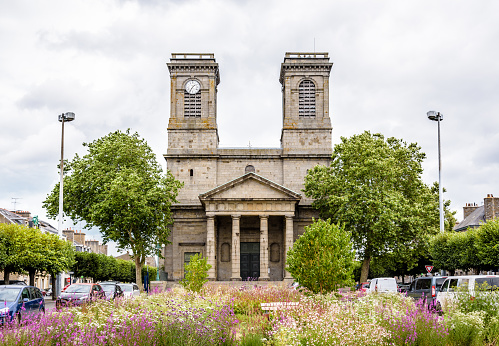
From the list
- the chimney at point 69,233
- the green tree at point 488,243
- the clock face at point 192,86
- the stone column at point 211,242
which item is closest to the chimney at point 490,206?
the green tree at point 488,243

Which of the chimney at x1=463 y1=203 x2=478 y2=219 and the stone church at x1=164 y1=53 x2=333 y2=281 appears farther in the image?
the chimney at x1=463 y1=203 x2=478 y2=219

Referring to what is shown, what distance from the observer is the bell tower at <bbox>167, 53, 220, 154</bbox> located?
178ft

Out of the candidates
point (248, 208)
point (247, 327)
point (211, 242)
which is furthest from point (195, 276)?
point (248, 208)

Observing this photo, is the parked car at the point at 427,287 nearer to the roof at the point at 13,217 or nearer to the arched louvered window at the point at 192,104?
the arched louvered window at the point at 192,104

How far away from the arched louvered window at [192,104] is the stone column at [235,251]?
12.2 meters

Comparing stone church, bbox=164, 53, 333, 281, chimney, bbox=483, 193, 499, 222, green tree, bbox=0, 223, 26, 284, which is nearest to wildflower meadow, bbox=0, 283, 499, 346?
green tree, bbox=0, 223, 26, 284

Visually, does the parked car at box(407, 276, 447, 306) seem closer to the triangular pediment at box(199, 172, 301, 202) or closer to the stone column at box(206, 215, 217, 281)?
the triangular pediment at box(199, 172, 301, 202)

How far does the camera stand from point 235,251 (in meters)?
47.7

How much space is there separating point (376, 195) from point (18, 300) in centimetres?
3001

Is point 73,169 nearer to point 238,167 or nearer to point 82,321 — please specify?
point 238,167

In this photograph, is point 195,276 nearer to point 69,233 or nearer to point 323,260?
point 323,260

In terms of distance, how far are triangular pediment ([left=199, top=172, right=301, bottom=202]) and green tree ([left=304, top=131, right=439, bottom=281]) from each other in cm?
232

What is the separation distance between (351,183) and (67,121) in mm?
21597

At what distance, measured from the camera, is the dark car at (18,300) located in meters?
19.4
